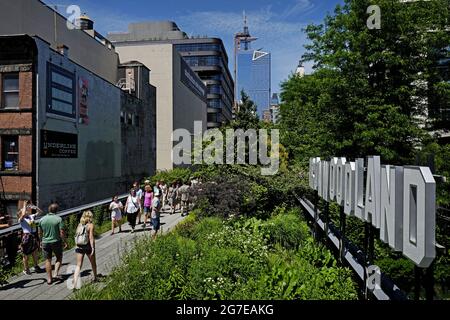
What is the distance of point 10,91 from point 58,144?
3137mm

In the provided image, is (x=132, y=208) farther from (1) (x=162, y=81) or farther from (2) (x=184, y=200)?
(1) (x=162, y=81)

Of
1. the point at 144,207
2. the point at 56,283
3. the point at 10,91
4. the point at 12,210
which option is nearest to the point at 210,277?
the point at 56,283

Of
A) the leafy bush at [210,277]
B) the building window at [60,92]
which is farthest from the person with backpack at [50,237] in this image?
the building window at [60,92]

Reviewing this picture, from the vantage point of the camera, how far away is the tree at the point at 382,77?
56.5 ft

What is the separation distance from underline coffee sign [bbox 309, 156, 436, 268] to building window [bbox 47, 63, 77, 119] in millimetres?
16446

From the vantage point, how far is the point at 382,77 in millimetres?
18406

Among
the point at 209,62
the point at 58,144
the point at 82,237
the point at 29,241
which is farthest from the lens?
the point at 209,62

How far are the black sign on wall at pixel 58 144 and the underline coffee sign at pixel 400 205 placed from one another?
1570 centimetres

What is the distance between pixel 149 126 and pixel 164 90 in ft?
25.0

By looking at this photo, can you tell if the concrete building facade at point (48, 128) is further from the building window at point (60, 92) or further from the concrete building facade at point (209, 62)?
the concrete building facade at point (209, 62)

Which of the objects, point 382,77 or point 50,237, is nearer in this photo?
point 50,237

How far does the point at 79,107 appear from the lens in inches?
879
